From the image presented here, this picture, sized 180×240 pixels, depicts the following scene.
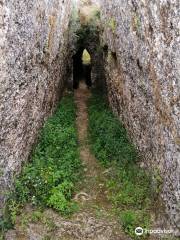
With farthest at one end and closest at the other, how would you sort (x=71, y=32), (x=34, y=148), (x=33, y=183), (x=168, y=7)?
(x=71, y=32) < (x=34, y=148) < (x=33, y=183) < (x=168, y=7)

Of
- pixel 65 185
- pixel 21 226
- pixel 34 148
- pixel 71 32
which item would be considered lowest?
pixel 21 226

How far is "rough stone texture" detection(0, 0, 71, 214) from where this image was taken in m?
11.5

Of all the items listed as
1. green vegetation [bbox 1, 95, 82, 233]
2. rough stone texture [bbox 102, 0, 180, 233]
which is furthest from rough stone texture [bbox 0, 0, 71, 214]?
rough stone texture [bbox 102, 0, 180, 233]

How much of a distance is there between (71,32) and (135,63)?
34.7ft

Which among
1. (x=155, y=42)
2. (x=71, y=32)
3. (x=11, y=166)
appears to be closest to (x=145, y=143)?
(x=155, y=42)

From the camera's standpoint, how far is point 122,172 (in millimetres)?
14219

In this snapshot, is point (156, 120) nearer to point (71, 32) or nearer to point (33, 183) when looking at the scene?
point (33, 183)

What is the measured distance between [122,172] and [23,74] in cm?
516

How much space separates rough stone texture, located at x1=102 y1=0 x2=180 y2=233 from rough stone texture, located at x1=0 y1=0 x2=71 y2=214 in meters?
3.33

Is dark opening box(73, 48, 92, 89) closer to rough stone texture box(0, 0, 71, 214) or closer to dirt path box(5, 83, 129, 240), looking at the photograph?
rough stone texture box(0, 0, 71, 214)

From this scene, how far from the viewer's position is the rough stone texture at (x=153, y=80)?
1075 centimetres

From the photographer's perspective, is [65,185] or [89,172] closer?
[65,185]

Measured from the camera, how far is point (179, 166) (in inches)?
423

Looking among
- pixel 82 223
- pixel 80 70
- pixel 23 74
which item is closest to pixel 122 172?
pixel 82 223
